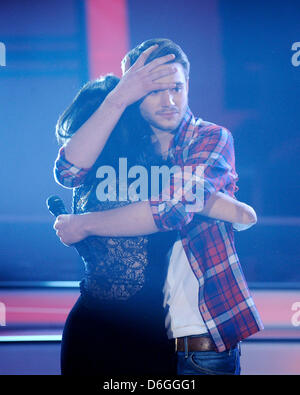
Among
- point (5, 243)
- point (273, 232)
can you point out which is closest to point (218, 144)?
point (273, 232)

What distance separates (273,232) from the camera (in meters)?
1.57

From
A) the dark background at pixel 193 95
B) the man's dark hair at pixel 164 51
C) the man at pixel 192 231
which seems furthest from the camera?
the dark background at pixel 193 95

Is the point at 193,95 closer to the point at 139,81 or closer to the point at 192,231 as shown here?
the point at 139,81

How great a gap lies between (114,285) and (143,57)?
564 millimetres

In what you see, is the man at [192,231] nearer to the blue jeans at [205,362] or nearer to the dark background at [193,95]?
the blue jeans at [205,362]

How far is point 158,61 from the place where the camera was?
1073 mm

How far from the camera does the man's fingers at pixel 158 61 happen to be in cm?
106

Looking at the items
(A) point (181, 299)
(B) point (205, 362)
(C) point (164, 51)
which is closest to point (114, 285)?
(A) point (181, 299)

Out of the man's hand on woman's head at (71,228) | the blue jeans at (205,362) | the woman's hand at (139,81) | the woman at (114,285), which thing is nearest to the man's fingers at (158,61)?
the woman's hand at (139,81)

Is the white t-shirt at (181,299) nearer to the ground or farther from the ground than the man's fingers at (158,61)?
nearer to the ground

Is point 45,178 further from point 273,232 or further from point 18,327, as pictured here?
point 273,232

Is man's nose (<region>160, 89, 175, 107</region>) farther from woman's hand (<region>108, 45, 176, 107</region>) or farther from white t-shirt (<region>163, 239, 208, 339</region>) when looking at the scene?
white t-shirt (<region>163, 239, 208, 339</region>)

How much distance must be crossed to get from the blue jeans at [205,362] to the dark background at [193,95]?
0.60 metres

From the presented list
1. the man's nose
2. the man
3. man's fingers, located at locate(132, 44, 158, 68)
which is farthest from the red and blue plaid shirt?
man's fingers, located at locate(132, 44, 158, 68)
